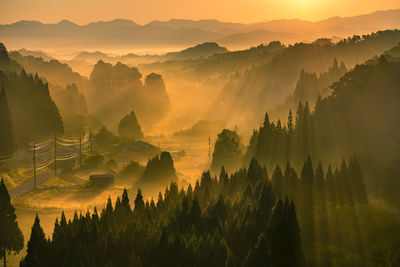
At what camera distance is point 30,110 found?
483ft

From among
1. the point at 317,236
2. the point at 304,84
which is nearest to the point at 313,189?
the point at 317,236

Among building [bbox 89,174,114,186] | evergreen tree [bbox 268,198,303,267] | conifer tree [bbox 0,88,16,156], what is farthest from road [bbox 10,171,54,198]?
evergreen tree [bbox 268,198,303,267]

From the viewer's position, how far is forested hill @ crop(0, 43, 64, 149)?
470 ft

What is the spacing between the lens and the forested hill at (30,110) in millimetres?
143125

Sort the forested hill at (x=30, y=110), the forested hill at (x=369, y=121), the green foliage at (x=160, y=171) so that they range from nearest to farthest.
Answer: the forested hill at (x=369, y=121) < the green foliage at (x=160, y=171) < the forested hill at (x=30, y=110)

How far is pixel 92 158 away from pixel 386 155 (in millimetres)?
69488

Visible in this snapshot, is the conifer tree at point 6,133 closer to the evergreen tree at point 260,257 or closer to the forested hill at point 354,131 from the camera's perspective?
the forested hill at point 354,131

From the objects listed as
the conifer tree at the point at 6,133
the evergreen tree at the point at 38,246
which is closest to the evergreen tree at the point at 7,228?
the evergreen tree at the point at 38,246

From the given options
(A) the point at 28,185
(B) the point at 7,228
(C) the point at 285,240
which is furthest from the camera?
(A) the point at 28,185

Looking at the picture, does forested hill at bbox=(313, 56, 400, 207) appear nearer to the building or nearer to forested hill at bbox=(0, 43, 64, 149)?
the building

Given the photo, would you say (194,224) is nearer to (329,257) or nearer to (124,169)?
(329,257)

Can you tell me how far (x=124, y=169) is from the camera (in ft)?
402

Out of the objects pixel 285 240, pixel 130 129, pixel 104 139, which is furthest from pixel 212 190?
pixel 130 129

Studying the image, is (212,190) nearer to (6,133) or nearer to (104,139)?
(6,133)
